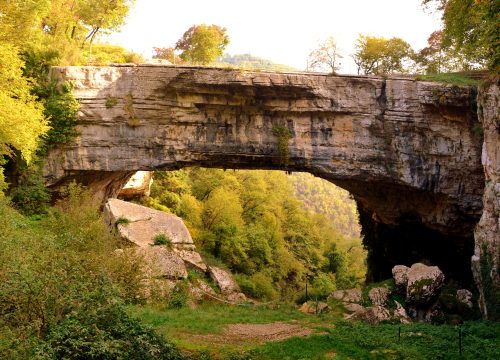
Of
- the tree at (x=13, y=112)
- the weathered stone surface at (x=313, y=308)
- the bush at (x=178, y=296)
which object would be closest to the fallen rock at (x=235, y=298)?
the bush at (x=178, y=296)

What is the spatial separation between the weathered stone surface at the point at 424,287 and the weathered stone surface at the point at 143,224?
30.0 ft

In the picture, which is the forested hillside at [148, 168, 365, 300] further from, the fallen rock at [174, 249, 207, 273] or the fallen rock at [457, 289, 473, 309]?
the fallen rock at [457, 289, 473, 309]

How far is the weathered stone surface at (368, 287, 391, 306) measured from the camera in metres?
17.8

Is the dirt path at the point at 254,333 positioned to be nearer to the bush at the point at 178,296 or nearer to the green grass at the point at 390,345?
the green grass at the point at 390,345

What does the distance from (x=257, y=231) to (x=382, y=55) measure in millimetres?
13433

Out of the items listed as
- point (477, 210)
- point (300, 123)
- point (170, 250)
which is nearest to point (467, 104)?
point (477, 210)

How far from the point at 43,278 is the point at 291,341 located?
6184 millimetres

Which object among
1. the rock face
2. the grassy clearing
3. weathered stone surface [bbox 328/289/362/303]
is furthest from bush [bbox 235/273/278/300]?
the grassy clearing

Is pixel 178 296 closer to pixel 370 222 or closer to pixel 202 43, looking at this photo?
pixel 370 222

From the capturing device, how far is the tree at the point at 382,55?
86.7 feet

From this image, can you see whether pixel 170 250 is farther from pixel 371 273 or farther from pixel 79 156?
pixel 371 273

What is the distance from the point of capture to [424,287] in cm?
1680

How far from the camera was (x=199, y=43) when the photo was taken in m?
32.3

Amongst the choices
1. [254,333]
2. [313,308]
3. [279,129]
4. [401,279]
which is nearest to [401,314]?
[401,279]
